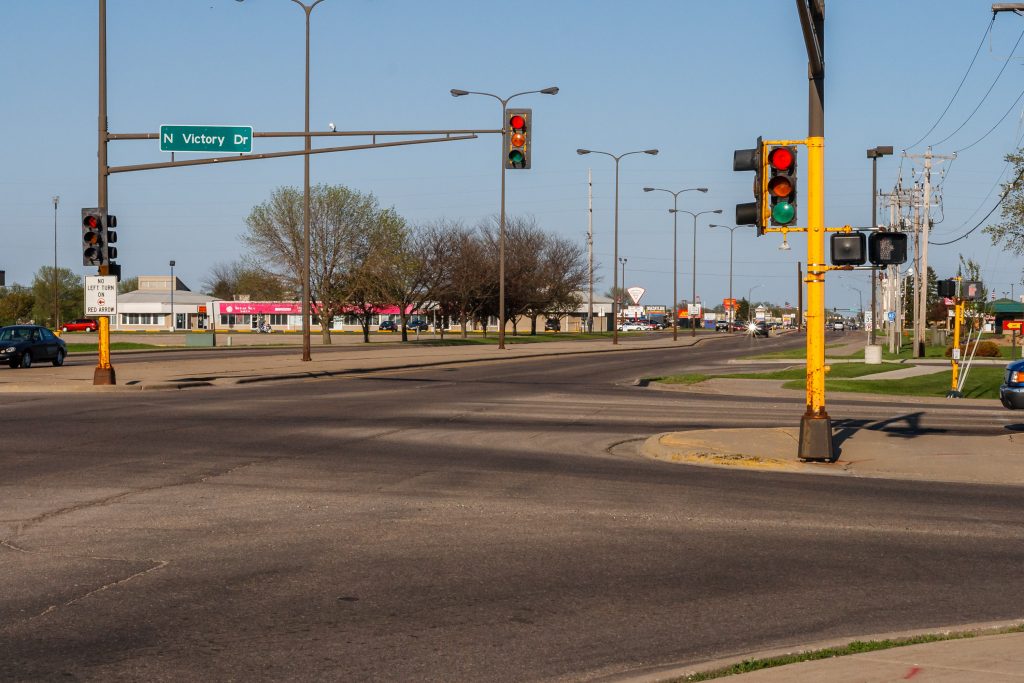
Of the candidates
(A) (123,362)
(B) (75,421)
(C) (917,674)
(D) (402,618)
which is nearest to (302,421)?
(B) (75,421)

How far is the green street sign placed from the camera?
28672 mm

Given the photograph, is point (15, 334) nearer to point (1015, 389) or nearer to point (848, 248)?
point (1015, 389)

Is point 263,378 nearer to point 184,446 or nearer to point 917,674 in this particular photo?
point 184,446

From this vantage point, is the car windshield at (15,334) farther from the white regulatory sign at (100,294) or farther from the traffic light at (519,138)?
the traffic light at (519,138)

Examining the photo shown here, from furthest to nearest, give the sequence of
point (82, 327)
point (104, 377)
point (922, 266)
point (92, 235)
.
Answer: point (82, 327) < point (922, 266) < point (104, 377) < point (92, 235)

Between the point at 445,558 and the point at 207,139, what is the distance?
898 inches

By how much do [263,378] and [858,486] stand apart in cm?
2364

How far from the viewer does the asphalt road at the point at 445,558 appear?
623 cm

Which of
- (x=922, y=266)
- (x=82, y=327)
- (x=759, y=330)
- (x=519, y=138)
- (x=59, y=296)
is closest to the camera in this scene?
(x=519, y=138)

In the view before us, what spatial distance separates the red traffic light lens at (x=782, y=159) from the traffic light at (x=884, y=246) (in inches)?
54.2

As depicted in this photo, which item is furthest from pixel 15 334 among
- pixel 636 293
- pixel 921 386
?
pixel 636 293

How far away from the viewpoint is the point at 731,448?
16.0 metres

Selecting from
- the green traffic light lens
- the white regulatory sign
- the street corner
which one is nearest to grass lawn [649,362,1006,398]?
the street corner

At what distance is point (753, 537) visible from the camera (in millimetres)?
9492
